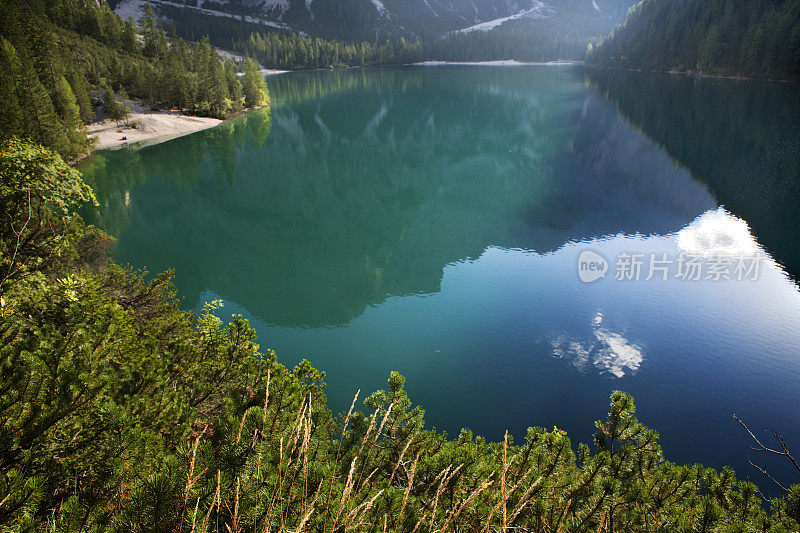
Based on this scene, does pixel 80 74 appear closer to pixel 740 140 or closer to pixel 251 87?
pixel 251 87

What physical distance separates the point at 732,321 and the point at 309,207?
107 feet

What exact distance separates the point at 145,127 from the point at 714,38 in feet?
407

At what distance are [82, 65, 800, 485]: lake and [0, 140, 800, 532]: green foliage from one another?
28.5ft

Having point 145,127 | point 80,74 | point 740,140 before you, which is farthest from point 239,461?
point 80,74

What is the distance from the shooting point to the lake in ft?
53.5

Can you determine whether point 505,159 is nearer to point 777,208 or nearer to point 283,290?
point 777,208

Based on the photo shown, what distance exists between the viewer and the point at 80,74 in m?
62.0

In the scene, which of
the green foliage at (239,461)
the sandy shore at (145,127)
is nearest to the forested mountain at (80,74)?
the sandy shore at (145,127)

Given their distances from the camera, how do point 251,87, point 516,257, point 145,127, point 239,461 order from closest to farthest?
point 239,461 → point 516,257 → point 145,127 → point 251,87

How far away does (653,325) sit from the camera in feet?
64.4

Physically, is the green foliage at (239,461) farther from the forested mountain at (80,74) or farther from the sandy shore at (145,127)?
the sandy shore at (145,127)

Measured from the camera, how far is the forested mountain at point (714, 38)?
83.8 metres

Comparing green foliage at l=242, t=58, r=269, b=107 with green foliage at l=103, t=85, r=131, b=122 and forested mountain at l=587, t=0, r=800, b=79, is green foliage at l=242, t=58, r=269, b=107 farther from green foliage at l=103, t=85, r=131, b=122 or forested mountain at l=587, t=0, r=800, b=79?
forested mountain at l=587, t=0, r=800, b=79

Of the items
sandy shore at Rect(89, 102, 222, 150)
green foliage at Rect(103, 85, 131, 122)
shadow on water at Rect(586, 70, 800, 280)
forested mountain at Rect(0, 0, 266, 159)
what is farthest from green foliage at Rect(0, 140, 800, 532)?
green foliage at Rect(103, 85, 131, 122)
